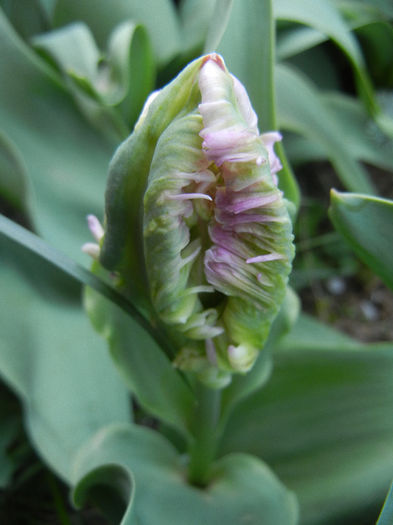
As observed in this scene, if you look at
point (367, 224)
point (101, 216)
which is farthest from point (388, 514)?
point (101, 216)

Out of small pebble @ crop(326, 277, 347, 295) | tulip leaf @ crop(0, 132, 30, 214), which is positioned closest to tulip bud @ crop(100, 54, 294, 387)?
tulip leaf @ crop(0, 132, 30, 214)

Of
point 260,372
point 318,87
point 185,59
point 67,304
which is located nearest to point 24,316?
point 67,304

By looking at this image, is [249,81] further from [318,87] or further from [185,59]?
[318,87]

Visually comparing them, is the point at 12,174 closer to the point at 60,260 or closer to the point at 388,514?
the point at 60,260

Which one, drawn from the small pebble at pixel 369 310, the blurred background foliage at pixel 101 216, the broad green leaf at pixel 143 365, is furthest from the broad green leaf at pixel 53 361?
the small pebble at pixel 369 310

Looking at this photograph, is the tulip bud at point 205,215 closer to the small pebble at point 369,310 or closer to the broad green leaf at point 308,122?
the broad green leaf at point 308,122

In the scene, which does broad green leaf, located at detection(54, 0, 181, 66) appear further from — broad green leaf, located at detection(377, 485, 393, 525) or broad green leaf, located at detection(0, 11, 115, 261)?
broad green leaf, located at detection(377, 485, 393, 525)
